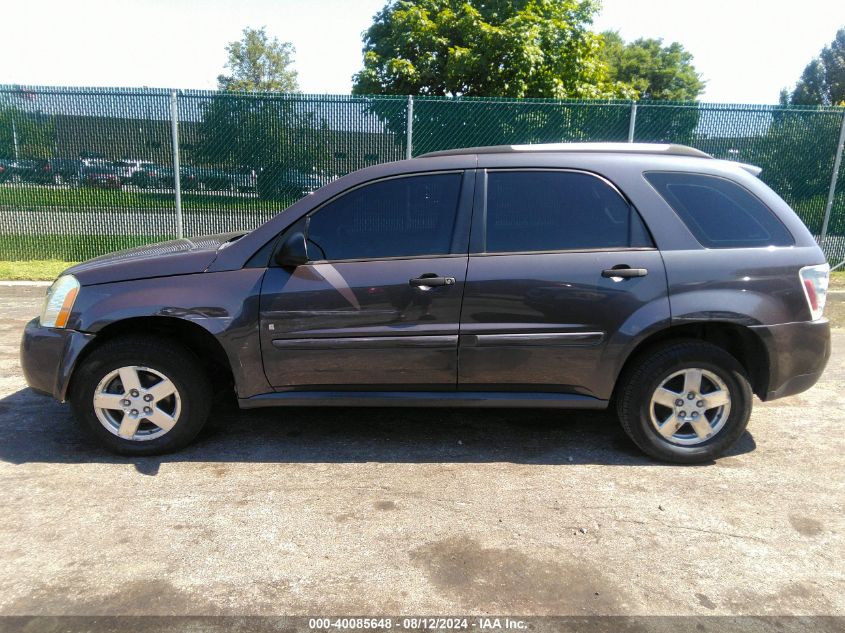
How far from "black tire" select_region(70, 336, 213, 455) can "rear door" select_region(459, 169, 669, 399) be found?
5.22ft

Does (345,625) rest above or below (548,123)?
below

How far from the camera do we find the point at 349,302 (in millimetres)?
3662

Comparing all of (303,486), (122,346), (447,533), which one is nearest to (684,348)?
(447,533)

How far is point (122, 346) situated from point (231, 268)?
78 centimetres

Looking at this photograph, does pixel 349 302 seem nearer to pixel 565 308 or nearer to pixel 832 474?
pixel 565 308

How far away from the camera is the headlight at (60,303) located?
148 inches

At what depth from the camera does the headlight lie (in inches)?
148

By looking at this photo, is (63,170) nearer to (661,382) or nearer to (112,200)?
(112,200)

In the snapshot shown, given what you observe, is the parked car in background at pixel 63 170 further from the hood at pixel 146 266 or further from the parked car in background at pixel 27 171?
the hood at pixel 146 266

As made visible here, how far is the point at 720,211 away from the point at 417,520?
2493mm

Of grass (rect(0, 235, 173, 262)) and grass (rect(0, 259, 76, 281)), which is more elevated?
grass (rect(0, 235, 173, 262))

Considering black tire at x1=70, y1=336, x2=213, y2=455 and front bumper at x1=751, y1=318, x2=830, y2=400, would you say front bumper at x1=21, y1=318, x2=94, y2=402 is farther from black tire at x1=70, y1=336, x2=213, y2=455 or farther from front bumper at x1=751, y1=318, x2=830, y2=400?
front bumper at x1=751, y1=318, x2=830, y2=400

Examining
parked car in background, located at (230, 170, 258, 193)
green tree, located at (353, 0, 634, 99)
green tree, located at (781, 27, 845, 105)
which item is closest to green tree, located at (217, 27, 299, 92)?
green tree, located at (353, 0, 634, 99)

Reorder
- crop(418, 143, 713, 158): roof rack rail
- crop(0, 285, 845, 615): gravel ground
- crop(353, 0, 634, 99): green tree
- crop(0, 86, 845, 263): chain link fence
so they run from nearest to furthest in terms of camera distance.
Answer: crop(0, 285, 845, 615): gravel ground < crop(418, 143, 713, 158): roof rack rail < crop(0, 86, 845, 263): chain link fence < crop(353, 0, 634, 99): green tree
